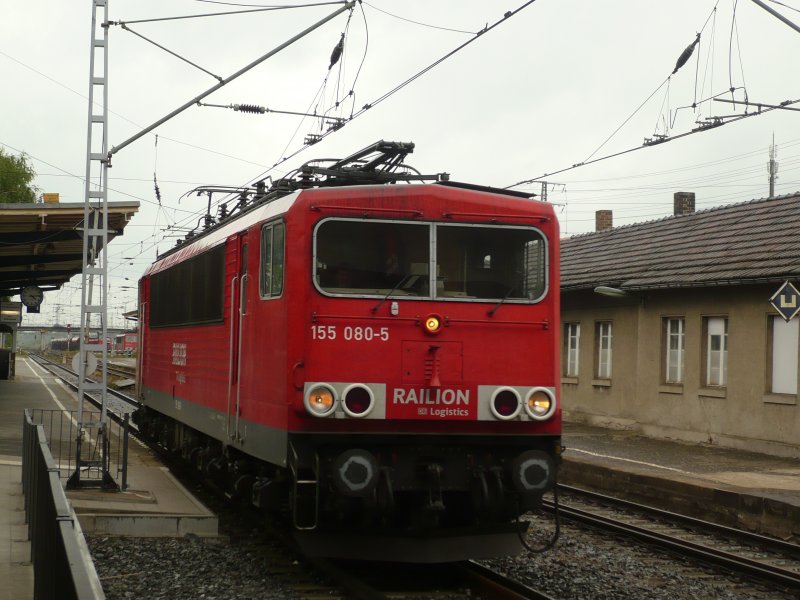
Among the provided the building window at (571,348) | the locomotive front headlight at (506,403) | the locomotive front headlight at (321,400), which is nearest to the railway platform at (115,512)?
the locomotive front headlight at (321,400)

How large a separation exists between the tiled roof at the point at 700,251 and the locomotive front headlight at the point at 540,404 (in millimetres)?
9849

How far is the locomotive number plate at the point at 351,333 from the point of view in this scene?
796cm

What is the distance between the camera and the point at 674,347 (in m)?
21.2

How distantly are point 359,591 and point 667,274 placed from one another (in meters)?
14.7

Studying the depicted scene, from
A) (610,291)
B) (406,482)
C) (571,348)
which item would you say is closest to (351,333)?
(406,482)

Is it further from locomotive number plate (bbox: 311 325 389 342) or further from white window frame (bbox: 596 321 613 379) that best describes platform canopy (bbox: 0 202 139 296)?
locomotive number plate (bbox: 311 325 389 342)

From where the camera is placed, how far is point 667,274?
2109 centimetres

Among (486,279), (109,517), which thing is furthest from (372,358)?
(109,517)

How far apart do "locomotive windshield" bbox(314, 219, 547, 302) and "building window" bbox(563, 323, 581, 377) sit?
17055 millimetres

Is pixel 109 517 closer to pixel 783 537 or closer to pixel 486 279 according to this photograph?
pixel 486 279

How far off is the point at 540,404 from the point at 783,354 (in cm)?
1077

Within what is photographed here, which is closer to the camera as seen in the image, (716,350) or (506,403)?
(506,403)

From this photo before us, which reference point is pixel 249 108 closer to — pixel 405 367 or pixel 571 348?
pixel 405 367

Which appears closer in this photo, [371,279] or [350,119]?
[371,279]
